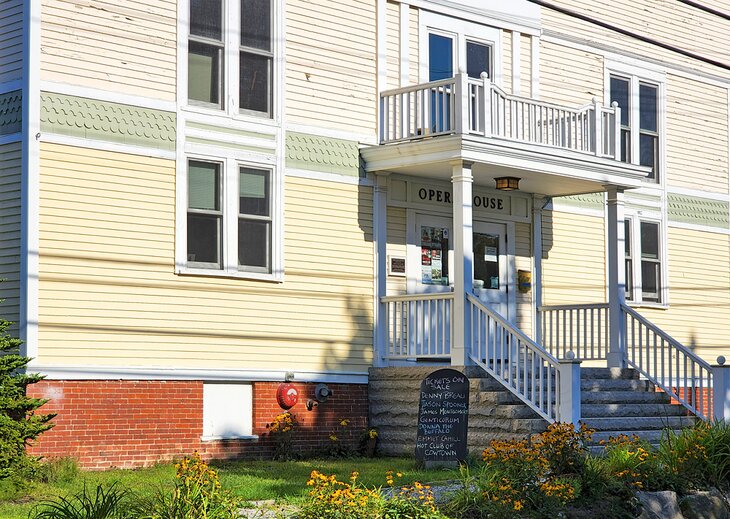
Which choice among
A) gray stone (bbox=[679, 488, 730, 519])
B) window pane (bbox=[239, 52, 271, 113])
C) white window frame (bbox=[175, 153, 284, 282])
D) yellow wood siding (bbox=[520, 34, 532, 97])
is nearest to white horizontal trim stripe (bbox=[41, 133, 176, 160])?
white window frame (bbox=[175, 153, 284, 282])

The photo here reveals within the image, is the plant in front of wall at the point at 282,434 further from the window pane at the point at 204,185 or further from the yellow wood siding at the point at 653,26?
the yellow wood siding at the point at 653,26

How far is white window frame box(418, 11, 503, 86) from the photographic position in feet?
65.0

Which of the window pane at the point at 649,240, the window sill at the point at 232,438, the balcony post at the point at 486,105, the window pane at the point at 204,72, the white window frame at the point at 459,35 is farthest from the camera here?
the window pane at the point at 649,240

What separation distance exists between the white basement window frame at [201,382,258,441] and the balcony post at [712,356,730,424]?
7136 millimetres

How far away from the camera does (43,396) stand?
15.0 metres

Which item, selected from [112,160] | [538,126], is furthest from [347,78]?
[112,160]

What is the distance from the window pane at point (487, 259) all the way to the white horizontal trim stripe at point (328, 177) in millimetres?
2497

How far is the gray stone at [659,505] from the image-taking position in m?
12.0

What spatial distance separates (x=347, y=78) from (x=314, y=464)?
6.18m

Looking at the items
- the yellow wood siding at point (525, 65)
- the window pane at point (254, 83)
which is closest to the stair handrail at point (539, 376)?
the window pane at point (254, 83)

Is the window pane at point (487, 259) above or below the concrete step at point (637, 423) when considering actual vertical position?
above

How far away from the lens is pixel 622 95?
23.1 meters

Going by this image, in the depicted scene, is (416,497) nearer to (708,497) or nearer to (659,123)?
(708,497)

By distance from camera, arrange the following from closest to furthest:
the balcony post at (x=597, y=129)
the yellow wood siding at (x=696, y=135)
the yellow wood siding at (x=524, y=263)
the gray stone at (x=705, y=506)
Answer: the gray stone at (x=705, y=506) → the balcony post at (x=597, y=129) → the yellow wood siding at (x=524, y=263) → the yellow wood siding at (x=696, y=135)
